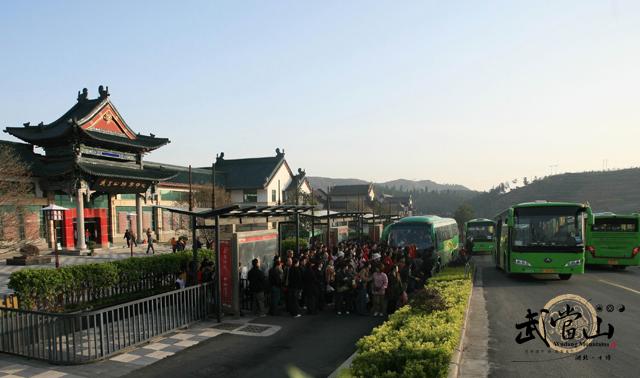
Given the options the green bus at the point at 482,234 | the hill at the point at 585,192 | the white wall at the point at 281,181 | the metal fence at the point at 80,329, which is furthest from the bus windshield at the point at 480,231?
the hill at the point at 585,192

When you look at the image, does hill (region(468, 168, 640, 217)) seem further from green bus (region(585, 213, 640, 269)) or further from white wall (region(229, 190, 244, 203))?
green bus (region(585, 213, 640, 269))

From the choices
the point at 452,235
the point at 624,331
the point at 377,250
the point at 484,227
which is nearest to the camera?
the point at 624,331

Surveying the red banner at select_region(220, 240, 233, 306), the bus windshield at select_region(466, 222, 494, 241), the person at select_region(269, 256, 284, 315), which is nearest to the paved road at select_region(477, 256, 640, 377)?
the person at select_region(269, 256, 284, 315)

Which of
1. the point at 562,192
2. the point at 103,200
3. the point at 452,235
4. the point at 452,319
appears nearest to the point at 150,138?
the point at 103,200

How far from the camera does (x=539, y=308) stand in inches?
468

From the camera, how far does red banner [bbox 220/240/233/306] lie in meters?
12.3

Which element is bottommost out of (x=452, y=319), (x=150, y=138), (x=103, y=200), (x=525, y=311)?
(x=525, y=311)

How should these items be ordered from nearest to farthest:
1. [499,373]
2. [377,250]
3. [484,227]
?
[499,373]
[377,250]
[484,227]

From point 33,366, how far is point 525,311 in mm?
11642

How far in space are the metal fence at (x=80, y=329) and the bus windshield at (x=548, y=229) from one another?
12699 millimetres

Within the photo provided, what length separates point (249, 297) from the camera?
13297mm

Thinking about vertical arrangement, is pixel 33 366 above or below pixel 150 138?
below

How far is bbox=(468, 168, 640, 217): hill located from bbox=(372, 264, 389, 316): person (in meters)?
94.9

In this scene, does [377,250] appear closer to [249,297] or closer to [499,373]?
[249,297]
